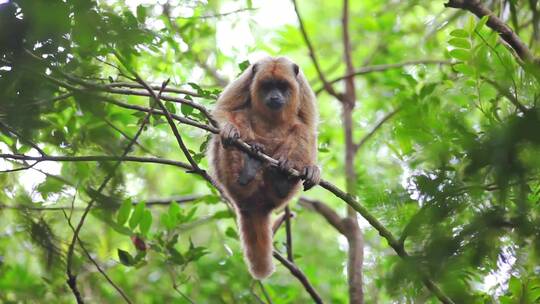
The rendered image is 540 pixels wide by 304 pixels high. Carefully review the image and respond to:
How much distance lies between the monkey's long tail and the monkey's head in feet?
3.46

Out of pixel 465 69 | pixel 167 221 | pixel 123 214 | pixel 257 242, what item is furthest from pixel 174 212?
pixel 465 69

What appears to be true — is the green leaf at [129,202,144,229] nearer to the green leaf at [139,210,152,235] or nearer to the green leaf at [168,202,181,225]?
the green leaf at [139,210,152,235]

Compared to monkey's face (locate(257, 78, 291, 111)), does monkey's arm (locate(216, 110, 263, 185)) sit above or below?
below

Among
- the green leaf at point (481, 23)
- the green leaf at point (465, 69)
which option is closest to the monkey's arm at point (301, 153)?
the green leaf at point (465, 69)

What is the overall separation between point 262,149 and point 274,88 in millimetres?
933

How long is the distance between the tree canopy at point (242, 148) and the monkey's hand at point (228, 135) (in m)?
0.19

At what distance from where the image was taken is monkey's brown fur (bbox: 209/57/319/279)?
6195 mm

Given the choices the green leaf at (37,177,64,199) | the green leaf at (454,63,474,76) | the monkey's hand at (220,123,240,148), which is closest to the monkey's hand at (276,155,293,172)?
the monkey's hand at (220,123,240,148)

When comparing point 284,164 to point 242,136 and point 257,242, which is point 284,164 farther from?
point 257,242

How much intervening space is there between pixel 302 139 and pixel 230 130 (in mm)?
843

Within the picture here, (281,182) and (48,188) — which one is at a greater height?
(281,182)

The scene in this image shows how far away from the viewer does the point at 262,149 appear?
242 inches

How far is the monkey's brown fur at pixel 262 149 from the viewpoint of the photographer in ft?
20.3

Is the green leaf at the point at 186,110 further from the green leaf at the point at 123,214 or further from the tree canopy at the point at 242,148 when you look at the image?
the green leaf at the point at 123,214
